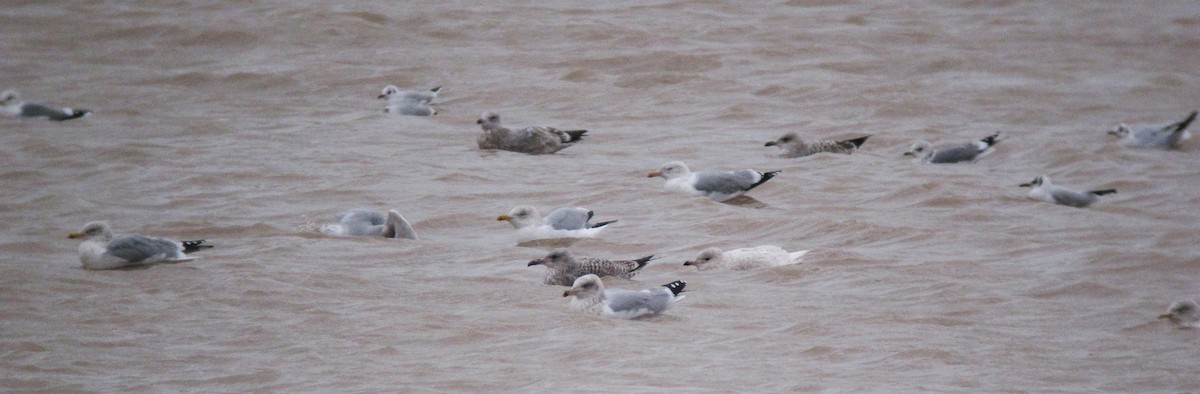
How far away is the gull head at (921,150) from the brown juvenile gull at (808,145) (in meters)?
0.58

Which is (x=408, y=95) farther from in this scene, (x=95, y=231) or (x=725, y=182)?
(x=95, y=231)

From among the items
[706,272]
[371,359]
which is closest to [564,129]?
[706,272]

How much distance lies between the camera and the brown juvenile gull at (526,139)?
13.6 meters

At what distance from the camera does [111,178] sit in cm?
1262

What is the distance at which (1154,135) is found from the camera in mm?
13844

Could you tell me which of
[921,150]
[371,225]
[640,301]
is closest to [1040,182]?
[921,150]

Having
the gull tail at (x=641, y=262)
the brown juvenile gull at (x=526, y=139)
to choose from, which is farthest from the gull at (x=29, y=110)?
the gull tail at (x=641, y=262)

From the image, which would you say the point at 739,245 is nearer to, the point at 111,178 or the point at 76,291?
the point at 76,291

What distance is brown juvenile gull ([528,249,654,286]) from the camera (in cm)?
884

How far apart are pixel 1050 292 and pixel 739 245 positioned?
2.22 metres

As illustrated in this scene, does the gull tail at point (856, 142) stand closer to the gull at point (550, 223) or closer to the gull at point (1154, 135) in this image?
the gull at point (1154, 135)

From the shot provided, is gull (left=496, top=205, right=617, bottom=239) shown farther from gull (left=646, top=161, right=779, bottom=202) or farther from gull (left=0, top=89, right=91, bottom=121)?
gull (left=0, top=89, right=91, bottom=121)

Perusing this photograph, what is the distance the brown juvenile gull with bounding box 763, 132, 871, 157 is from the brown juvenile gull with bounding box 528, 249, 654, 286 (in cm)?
438

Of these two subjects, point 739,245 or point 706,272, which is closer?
point 706,272
